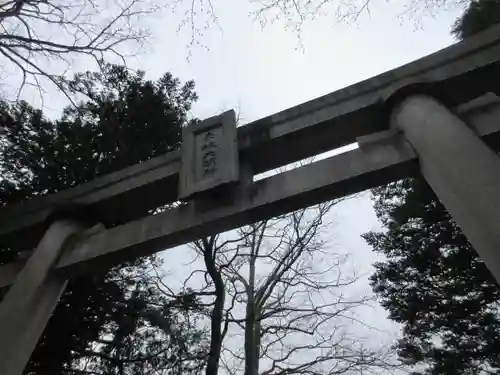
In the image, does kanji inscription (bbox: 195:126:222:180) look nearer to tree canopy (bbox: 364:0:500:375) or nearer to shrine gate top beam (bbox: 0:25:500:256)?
shrine gate top beam (bbox: 0:25:500:256)

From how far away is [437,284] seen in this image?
8047mm

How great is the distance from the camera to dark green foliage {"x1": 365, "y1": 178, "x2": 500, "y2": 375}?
7434 mm

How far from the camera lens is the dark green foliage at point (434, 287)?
7434mm

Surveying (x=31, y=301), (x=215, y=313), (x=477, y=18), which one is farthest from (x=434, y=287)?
(x=31, y=301)

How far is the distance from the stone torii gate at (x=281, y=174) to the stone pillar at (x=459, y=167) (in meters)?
0.01

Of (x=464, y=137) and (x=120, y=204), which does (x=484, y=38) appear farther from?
(x=120, y=204)

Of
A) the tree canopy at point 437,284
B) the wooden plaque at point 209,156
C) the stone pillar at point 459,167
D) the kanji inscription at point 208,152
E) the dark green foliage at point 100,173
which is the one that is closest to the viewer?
the stone pillar at point 459,167

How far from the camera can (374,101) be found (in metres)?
4.05

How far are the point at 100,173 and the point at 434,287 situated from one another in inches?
244

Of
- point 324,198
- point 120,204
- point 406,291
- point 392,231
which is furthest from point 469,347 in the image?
point 120,204

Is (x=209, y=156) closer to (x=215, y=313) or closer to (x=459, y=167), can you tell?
(x=459, y=167)

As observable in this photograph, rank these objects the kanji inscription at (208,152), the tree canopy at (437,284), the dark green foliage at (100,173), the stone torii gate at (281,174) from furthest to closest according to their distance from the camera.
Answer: the tree canopy at (437,284), the dark green foliage at (100,173), the kanji inscription at (208,152), the stone torii gate at (281,174)

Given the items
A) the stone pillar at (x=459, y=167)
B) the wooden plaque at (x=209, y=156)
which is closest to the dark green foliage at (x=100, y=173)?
the wooden plaque at (x=209, y=156)

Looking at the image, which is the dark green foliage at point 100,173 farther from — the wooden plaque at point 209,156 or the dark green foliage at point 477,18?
the dark green foliage at point 477,18
